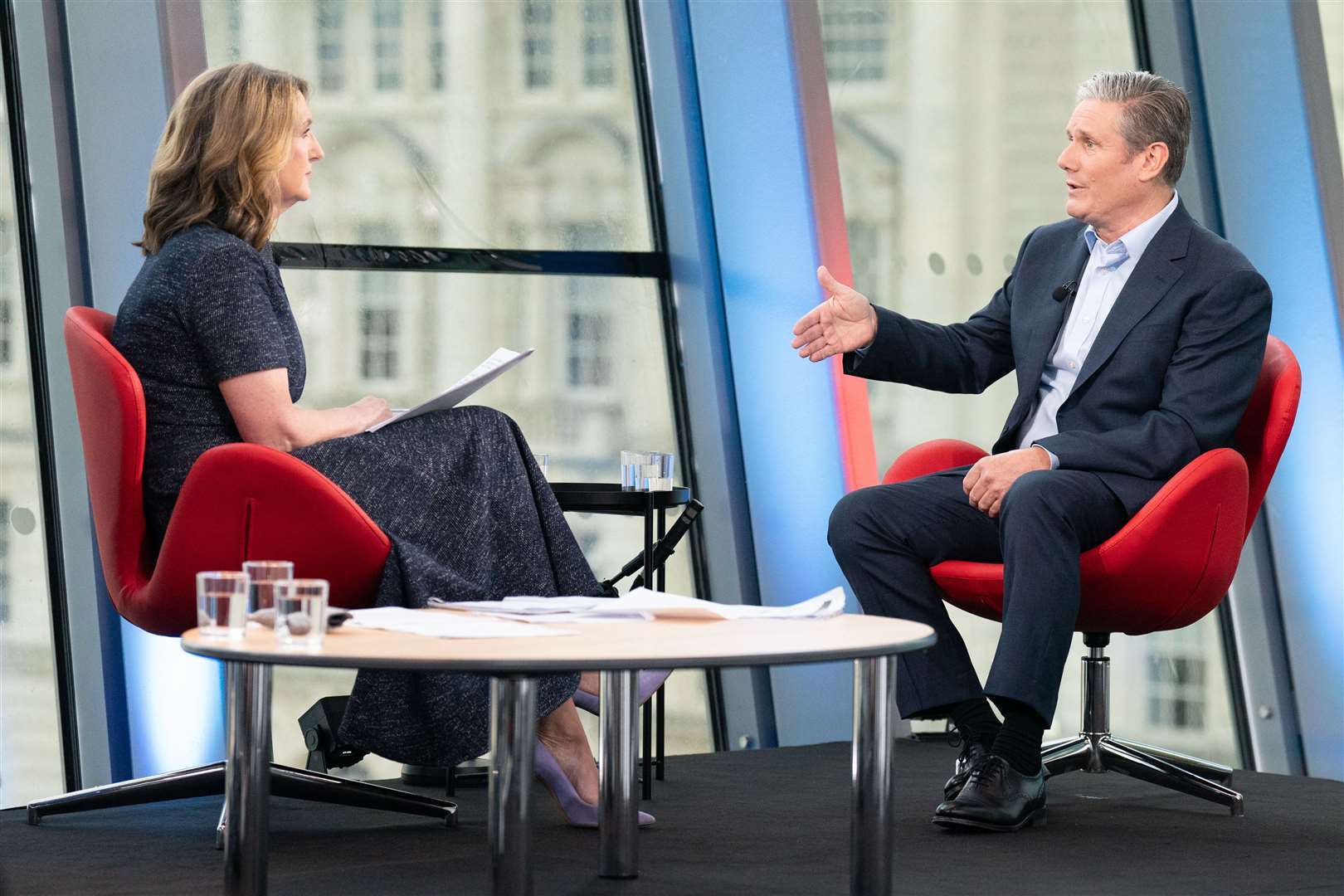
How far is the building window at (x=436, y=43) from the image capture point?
13.6ft

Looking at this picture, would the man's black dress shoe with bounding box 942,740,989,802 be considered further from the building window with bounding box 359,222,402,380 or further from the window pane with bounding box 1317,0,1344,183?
the window pane with bounding box 1317,0,1344,183

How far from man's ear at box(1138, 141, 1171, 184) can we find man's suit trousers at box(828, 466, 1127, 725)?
0.65 metres

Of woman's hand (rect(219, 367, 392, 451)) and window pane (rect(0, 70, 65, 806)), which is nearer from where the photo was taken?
woman's hand (rect(219, 367, 392, 451))

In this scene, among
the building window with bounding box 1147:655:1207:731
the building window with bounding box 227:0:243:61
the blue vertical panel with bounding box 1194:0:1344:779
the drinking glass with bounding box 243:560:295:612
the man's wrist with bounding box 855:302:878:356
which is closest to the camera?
the drinking glass with bounding box 243:560:295:612

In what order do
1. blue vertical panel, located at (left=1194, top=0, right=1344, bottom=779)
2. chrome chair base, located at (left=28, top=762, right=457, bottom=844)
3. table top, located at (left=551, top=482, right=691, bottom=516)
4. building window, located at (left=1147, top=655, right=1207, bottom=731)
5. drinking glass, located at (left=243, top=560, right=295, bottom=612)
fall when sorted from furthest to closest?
building window, located at (left=1147, top=655, right=1207, bottom=731), blue vertical panel, located at (left=1194, top=0, right=1344, bottom=779), table top, located at (left=551, top=482, right=691, bottom=516), chrome chair base, located at (left=28, top=762, right=457, bottom=844), drinking glass, located at (left=243, top=560, right=295, bottom=612)

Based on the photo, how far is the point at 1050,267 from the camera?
126 inches

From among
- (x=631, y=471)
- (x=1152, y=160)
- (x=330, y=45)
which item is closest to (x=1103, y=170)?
(x=1152, y=160)

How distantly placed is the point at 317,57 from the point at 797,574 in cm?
181

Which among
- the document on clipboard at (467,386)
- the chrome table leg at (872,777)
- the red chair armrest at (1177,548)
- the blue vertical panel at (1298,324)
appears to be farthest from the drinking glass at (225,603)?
the blue vertical panel at (1298,324)

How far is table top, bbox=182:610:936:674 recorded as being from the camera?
1.47m

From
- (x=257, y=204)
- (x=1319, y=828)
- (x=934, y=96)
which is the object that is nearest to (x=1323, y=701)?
(x=1319, y=828)

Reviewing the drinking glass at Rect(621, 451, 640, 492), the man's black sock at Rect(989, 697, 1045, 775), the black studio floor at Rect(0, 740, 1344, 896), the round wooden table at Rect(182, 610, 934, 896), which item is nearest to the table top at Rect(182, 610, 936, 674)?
the round wooden table at Rect(182, 610, 934, 896)

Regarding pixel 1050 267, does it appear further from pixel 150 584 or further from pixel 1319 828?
pixel 150 584

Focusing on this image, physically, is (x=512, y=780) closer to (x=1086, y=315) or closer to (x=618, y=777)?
(x=618, y=777)
